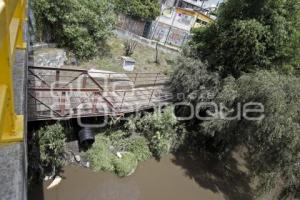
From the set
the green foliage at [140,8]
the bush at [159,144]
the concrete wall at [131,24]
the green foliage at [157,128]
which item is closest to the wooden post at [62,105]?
the green foliage at [157,128]

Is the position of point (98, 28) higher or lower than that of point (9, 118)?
lower

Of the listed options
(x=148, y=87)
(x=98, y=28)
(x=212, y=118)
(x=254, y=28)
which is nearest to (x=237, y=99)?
(x=212, y=118)

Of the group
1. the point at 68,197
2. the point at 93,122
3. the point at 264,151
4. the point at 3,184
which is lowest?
the point at 68,197

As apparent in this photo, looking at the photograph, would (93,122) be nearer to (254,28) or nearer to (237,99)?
(237,99)

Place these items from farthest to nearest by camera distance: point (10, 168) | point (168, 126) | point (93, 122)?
point (168, 126), point (93, 122), point (10, 168)

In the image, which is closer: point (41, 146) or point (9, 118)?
point (9, 118)

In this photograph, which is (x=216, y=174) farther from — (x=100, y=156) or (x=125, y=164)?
(x=100, y=156)

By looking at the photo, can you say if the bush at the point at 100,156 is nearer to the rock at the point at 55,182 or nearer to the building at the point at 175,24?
the rock at the point at 55,182

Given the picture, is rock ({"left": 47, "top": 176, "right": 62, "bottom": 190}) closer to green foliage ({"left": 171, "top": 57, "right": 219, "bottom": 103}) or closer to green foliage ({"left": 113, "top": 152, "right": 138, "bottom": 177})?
green foliage ({"left": 113, "top": 152, "right": 138, "bottom": 177})
